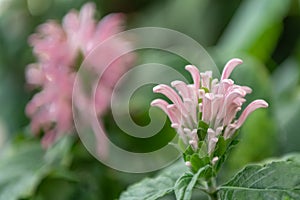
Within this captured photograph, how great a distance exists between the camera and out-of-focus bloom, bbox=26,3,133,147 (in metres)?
0.67

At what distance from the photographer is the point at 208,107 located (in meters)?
0.39

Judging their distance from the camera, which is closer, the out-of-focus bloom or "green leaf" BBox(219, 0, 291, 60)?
the out-of-focus bloom

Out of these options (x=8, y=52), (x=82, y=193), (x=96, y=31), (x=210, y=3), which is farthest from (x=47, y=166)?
(x=210, y=3)

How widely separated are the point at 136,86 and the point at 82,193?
8.6 inches

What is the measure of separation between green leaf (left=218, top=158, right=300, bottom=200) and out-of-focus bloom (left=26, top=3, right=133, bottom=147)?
0.30 meters

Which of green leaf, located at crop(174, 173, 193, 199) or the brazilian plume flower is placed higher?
the brazilian plume flower

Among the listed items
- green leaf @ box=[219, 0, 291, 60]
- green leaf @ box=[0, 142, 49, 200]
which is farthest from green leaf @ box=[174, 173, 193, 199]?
green leaf @ box=[219, 0, 291, 60]

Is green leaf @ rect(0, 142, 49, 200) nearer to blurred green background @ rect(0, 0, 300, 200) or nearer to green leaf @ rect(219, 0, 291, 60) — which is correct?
blurred green background @ rect(0, 0, 300, 200)

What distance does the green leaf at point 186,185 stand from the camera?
361 mm

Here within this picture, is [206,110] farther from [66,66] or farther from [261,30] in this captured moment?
[261,30]

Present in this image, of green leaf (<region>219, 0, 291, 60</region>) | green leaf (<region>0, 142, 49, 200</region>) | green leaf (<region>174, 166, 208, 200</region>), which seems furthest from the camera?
green leaf (<region>219, 0, 291, 60</region>)

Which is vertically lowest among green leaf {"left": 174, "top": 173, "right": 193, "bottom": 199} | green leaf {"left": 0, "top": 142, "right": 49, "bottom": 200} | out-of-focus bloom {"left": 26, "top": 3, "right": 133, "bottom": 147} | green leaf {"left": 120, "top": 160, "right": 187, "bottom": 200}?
green leaf {"left": 0, "top": 142, "right": 49, "bottom": 200}

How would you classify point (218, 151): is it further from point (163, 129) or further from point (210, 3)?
point (210, 3)

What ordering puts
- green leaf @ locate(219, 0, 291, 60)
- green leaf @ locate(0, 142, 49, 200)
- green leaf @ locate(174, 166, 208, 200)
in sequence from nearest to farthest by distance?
1. green leaf @ locate(174, 166, 208, 200)
2. green leaf @ locate(0, 142, 49, 200)
3. green leaf @ locate(219, 0, 291, 60)
